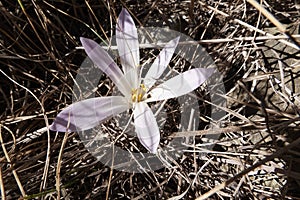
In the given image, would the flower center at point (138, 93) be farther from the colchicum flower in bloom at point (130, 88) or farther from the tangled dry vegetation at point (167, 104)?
the tangled dry vegetation at point (167, 104)

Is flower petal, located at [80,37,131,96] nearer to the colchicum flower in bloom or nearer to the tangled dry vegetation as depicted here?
the colchicum flower in bloom

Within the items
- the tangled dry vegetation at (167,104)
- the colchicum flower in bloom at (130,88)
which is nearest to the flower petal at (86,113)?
the colchicum flower in bloom at (130,88)

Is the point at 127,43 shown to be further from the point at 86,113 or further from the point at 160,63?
the point at 86,113

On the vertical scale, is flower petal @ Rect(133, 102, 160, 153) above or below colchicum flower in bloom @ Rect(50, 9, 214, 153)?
below

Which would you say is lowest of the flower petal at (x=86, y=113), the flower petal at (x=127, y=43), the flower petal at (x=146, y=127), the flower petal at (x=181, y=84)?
the flower petal at (x=146, y=127)

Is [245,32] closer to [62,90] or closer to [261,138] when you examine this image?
[261,138]

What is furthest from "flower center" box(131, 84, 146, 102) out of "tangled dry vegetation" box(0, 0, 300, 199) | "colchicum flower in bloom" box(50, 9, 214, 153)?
"tangled dry vegetation" box(0, 0, 300, 199)
